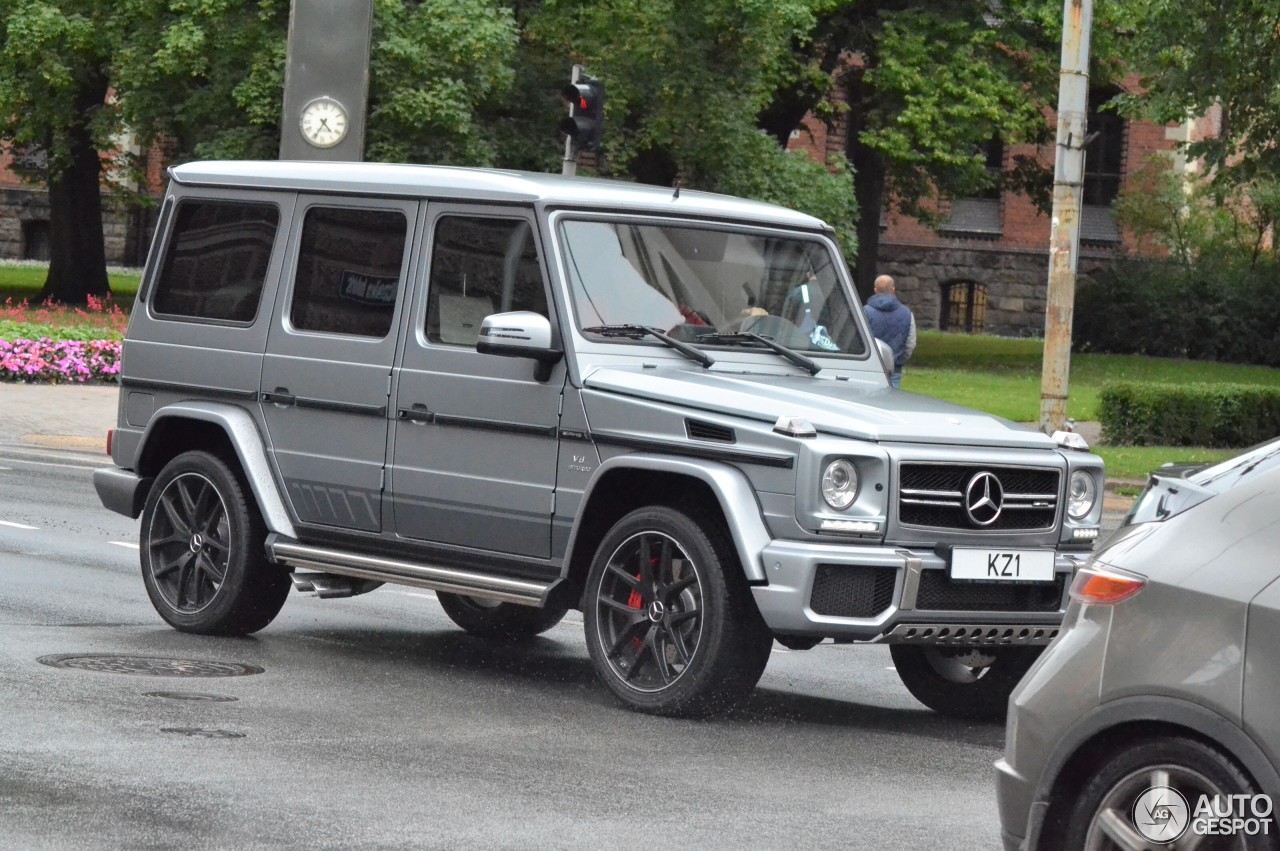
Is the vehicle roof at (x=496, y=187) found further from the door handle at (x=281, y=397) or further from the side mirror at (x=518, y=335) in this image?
the door handle at (x=281, y=397)

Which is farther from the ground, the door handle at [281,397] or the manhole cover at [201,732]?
the door handle at [281,397]

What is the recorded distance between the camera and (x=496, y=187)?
9.13 m

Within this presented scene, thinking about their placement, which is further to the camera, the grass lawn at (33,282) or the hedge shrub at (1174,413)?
the grass lawn at (33,282)

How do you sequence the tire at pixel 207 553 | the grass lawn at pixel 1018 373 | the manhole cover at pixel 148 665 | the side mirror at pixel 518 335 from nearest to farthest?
the side mirror at pixel 518 335 < the manhole cover at pixel 148 665 < the tire at pixel 207 553 < the grass lawn at pixel 1018 373

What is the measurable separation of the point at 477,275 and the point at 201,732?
2502 millimetres

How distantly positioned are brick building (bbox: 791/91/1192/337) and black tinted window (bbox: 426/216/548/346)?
4582 centimetres

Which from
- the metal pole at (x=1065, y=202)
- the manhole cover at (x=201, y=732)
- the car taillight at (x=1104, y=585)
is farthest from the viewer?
the metal pole at (x=1065, y=202)

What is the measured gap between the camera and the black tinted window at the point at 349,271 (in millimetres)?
9477

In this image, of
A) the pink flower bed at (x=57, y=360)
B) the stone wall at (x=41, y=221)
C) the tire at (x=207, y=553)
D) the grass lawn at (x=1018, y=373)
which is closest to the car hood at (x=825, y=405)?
the tire at (x=207, y=553)

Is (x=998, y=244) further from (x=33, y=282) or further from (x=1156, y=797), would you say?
(x=1156, y=797)

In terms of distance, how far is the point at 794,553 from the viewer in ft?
25.8

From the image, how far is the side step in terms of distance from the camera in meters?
8.78

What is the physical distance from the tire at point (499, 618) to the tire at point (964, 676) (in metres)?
2.08

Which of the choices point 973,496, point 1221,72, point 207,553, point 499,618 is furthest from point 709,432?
point 1221,72
